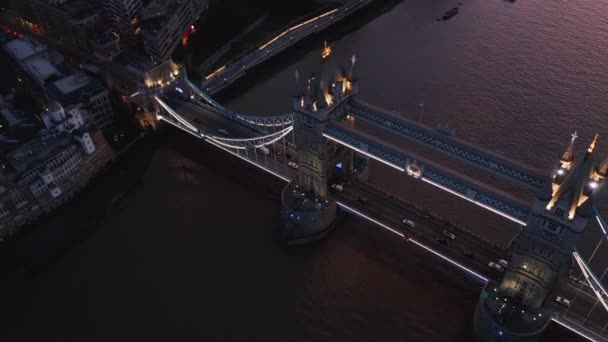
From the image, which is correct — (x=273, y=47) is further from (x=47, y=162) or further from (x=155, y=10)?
(x=47, y=162)

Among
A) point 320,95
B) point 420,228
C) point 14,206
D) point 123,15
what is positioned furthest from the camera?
point 123,15

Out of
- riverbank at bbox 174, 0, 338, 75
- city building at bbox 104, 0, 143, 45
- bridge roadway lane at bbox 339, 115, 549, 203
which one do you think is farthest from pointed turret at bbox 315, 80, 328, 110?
city building at bbox 104, 0, 143, 45

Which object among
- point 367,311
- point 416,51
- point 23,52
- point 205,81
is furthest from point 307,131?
point 23,52

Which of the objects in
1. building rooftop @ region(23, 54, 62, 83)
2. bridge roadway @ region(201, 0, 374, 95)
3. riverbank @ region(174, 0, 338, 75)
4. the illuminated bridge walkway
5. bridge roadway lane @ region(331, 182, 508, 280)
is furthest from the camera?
riverbank @ region(174, 0, 338, 75)

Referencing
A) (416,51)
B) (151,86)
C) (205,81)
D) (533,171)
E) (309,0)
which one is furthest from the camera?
(309,0)

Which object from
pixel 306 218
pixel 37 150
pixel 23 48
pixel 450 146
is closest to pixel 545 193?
pixel 450 146

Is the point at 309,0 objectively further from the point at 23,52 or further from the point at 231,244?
the point at 231,244

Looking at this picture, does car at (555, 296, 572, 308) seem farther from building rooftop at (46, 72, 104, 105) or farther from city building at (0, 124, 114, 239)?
building rooftop at (46, 72, 104, 105)
